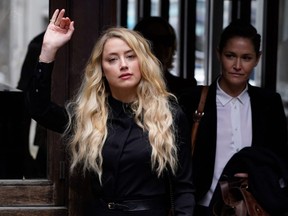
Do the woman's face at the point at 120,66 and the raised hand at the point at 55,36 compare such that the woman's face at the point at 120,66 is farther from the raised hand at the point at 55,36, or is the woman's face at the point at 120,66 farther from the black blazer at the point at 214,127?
the black blazer at the point at 214,127

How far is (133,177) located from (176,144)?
239mm

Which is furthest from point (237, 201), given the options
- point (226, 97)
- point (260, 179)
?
point (226, 97)

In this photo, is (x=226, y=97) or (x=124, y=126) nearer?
(x=124, y=126)

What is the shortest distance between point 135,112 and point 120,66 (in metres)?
0.20

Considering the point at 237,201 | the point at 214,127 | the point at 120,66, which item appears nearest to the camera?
the point at 120,66

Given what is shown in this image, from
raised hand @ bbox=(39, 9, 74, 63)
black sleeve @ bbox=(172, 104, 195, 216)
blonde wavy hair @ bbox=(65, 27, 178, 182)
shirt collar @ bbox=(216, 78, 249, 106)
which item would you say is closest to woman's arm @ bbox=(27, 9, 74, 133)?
raised hand @ bbox=(39, 9, 74, 63)

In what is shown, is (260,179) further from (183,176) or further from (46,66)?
(46,66)

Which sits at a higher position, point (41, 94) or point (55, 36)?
point (55, 36)

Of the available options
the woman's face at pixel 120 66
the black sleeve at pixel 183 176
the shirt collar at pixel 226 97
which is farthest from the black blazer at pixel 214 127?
the woman's face at pixel 120 66

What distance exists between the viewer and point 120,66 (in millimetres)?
3570

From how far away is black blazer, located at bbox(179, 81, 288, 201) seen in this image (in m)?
4.05

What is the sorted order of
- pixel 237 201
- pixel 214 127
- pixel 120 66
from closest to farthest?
pixel 120 66 < pixel 237 201 < pixel 214 127

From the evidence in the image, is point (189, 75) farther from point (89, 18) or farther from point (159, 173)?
point (159, 173)

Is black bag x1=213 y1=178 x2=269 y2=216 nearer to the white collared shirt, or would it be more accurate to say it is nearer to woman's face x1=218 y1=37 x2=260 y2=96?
the white collared shirt
